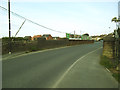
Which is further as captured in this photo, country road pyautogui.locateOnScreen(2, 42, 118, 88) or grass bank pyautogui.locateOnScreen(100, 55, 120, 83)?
grass bank pyautogui.locateOnScreen(100, 55, 120, 83)

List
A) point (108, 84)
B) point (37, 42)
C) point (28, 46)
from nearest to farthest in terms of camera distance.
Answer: point (108, 84) → point (28, 46) → point (37, 42)

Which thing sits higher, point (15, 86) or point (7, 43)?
point (7, 43)

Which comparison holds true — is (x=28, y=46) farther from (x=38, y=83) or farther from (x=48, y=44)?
(x=38, y=83)

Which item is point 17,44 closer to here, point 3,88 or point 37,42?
point 37,42

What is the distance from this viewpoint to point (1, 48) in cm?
1355

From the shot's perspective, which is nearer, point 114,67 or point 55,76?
point 55,76

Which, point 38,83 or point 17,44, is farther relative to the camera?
point 17,44

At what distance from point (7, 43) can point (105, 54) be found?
13259 millimetres

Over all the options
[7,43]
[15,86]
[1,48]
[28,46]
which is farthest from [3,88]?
→ [28,46]

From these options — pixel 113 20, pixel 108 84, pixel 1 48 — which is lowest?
pixel 108 84

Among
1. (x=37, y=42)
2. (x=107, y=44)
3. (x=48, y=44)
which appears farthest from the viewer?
(x=48, y=44)

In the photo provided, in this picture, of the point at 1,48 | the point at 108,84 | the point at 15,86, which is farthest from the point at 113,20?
the point at 1,48

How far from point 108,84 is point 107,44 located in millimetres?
9076

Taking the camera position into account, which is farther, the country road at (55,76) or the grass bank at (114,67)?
the grass bank at (114,67)
